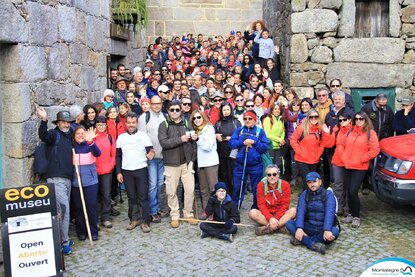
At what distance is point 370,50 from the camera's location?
10734 millimetres

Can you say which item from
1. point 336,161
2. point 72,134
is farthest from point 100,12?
point 336,161

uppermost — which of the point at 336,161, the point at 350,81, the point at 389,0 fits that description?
the point at 389,0

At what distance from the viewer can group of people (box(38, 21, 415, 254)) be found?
256 inches

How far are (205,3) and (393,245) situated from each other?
1146cm

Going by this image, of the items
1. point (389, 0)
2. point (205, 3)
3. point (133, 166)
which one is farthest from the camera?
point (205, 3)

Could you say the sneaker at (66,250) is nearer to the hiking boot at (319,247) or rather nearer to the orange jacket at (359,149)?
the hiking boot at (319,247)

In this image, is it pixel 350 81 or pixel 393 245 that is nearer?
pixel 393 245

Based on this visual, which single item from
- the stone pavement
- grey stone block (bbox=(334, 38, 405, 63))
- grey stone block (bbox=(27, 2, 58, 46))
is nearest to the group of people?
the stone pavement

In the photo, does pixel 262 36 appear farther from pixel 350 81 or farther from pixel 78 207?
pixel 78 207

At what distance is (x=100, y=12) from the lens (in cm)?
930

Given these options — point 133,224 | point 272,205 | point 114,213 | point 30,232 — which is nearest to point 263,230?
point 272,205

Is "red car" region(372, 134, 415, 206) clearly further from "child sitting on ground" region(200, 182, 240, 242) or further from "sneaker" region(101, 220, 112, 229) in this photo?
"sneaker" region(101, 220, 112, 229)

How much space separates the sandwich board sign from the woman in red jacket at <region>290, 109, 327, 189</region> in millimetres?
3848

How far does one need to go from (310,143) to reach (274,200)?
1.30m
